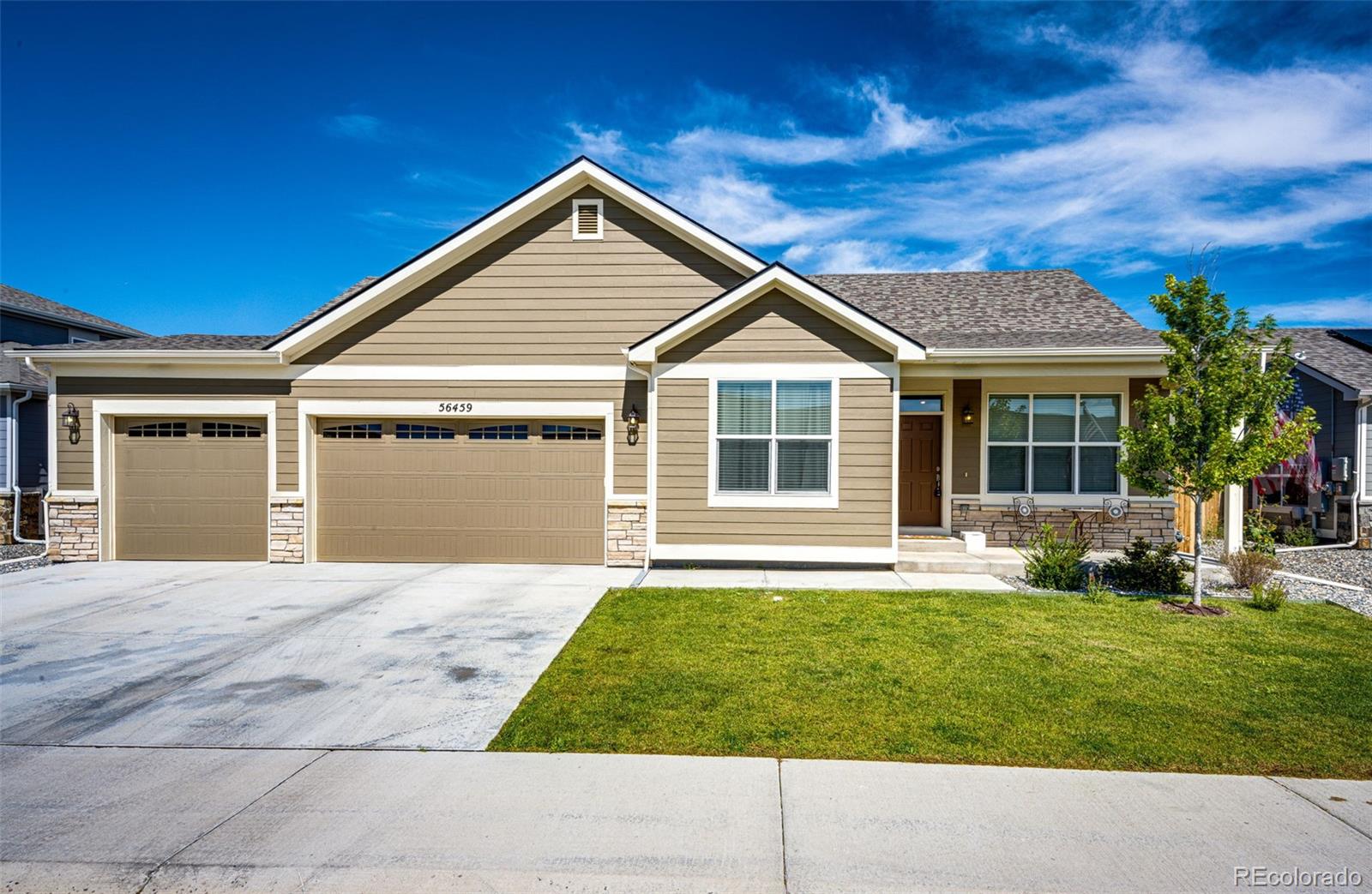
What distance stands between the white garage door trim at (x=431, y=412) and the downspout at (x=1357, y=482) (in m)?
13.0

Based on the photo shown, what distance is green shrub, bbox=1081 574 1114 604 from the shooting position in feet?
26.6

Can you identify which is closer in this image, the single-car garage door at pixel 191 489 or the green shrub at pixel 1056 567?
the green shrub at pixel 1056 567

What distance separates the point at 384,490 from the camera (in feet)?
35.9

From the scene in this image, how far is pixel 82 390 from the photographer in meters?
10.9

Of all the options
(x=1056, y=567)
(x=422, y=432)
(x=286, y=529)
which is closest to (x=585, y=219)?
(x=422, y=432)

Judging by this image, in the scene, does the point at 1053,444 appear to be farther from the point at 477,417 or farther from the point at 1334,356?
the point at 1334,356

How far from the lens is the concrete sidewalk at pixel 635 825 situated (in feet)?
9.71

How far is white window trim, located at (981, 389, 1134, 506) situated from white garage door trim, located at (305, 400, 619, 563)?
630 cm

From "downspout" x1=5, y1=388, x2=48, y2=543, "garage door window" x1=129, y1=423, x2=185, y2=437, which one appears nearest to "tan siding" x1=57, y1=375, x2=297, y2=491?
"garage door window" x1=129, y1=423, x2=185, y2=437

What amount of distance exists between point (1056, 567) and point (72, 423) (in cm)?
1538

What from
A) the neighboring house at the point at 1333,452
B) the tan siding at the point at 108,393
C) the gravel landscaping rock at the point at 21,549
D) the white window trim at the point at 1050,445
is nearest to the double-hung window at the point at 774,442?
the white window trim at the point at 1050,445

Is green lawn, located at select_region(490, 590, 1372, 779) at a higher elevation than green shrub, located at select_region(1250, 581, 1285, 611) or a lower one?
lower

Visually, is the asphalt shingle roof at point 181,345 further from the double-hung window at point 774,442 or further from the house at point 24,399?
the double-hung window at point 774,442

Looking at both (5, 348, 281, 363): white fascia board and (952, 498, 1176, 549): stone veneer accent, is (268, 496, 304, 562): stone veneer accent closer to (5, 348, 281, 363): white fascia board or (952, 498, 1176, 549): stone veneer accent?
(5, 348, 281, 363): white fascia board
